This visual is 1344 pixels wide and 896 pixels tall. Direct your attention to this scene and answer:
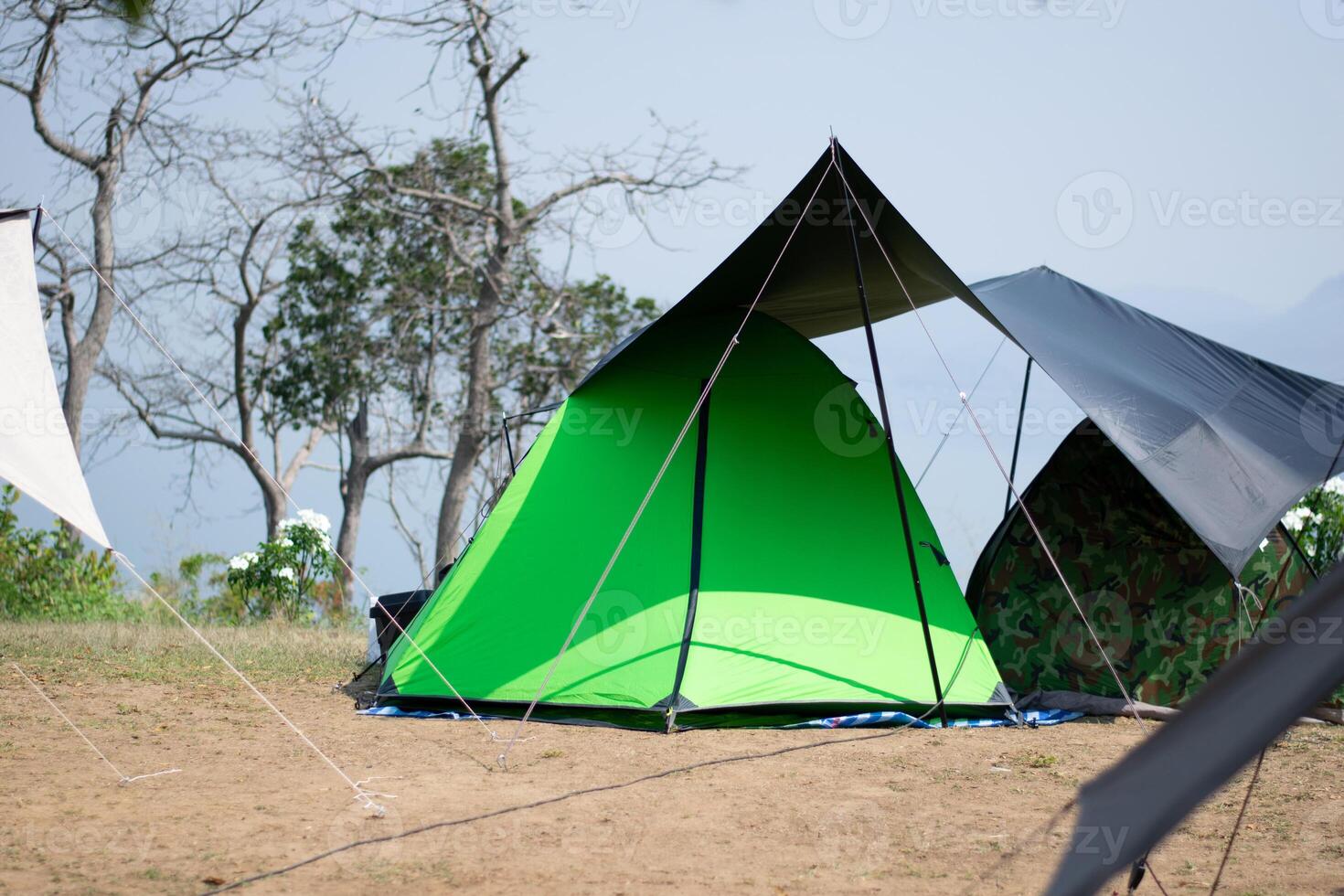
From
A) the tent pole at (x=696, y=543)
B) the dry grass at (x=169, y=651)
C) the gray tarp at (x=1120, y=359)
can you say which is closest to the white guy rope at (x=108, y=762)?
the dry grass at (x=169, y=651)

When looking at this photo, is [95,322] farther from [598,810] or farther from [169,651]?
[598,810]

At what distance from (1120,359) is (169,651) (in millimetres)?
6190

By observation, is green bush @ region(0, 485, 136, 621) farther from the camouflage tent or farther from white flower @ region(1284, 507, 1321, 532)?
white flower @ region(1284, 507, 1321, 532)

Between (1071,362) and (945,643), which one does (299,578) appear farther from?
(1071,362)

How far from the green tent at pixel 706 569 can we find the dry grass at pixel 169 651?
1472 millimetres

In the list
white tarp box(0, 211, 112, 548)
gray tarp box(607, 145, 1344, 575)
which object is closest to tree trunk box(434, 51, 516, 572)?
gray tarp box(607, 145, 1344, 575)

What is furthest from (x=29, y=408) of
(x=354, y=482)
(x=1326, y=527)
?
(x=354, y=482)

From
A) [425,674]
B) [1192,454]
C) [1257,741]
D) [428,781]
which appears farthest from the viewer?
[425,674]

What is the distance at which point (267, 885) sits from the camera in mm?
2945

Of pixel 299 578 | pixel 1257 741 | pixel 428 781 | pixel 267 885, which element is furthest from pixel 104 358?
pixel 1257 741

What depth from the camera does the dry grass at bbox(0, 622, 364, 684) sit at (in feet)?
22.0

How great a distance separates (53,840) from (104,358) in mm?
12941

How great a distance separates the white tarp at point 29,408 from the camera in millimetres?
4055

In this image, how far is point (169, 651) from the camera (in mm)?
7598
